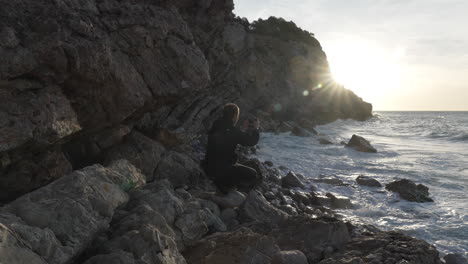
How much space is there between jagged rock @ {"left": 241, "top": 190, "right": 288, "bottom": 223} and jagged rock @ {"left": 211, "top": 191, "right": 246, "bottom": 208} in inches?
13.4

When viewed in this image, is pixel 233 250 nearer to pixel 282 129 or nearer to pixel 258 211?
pixel 258 211

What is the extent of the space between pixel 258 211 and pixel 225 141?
153 centimetres

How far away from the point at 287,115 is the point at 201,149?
69.6 feet

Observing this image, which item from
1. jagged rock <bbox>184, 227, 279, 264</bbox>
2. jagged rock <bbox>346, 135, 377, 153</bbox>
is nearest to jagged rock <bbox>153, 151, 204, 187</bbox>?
jagged rock <bbox>184, 227, 279, 264</bbox>

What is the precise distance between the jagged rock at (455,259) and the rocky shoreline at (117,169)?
4.52 ft

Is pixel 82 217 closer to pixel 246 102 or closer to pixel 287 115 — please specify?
pixel 246 102

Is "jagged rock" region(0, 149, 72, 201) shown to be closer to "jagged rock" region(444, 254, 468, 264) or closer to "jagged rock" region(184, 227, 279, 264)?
"jagged rock" region(184, 227, 279, 264)

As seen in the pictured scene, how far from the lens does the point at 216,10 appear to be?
12.2 meters

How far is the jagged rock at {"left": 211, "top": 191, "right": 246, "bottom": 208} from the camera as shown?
5887 millimetres

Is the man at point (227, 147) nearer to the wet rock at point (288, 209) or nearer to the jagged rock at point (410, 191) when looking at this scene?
the wet rock at point (288, 209)

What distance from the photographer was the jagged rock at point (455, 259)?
5062 mm

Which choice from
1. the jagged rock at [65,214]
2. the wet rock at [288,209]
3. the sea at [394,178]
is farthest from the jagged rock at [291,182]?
the jagged rock at [65,214]

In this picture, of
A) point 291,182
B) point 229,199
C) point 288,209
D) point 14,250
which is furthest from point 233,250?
point 291,182

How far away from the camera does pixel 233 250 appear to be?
3883mm
